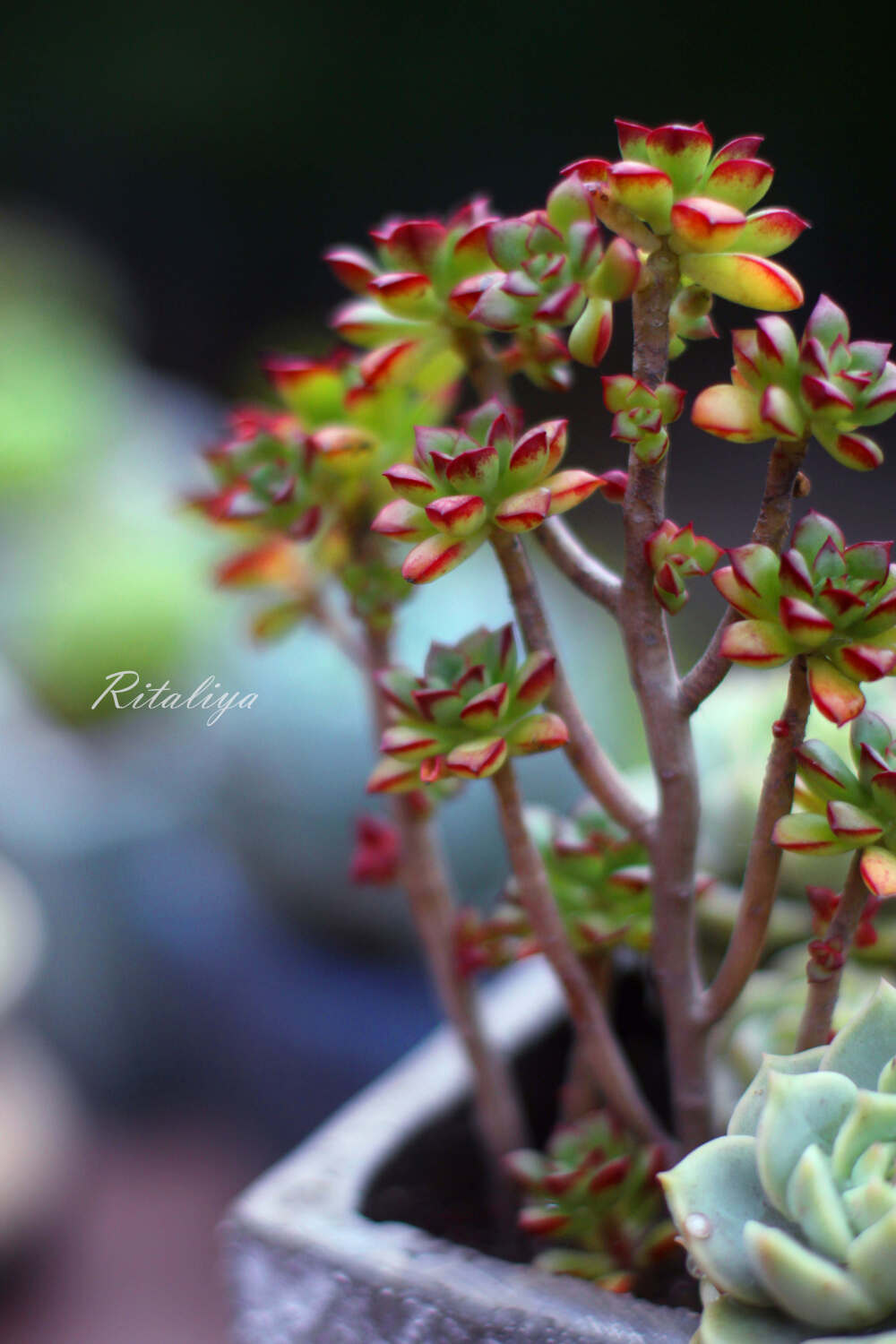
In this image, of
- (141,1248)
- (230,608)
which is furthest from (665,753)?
(230,608)

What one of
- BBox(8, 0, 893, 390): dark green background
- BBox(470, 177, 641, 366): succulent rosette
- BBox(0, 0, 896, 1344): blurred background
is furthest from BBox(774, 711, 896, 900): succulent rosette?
BBox(8, 0, 893, 390): dark green background

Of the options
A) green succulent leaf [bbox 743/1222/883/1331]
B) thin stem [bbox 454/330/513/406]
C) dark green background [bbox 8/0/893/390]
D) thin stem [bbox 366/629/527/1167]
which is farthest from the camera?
dark green background [bbox 8/0/893/390]

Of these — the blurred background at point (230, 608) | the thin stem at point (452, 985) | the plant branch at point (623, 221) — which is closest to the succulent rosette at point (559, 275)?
the plant branch at point (623, 221)

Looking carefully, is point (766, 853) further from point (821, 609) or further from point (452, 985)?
point (452, 985)

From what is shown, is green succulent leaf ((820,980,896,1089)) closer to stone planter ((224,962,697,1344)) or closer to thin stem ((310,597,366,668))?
stone planter ((224,962,697,1344))

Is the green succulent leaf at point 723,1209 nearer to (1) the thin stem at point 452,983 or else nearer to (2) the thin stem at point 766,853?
(2) the thin stem at point 766,853

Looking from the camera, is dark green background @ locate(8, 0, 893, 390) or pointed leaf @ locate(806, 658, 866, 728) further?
dark green background @ locate(8, 0, 893, 390)

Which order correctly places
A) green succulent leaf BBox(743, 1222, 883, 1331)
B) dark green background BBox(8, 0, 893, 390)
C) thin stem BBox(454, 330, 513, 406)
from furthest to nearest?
1. dark green background BBox(8, 0, 893, 390)
2. thin stem BBox(454, 330, 513, 406)
3. green succulent leaf BBox(743, 1222, 883, 1331)
